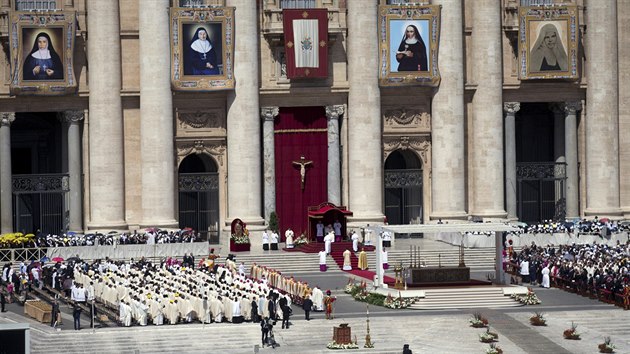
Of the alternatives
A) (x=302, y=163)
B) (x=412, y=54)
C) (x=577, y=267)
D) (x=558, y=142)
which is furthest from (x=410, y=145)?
(x=577, y=267)

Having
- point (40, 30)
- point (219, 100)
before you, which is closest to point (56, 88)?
point (40, 30)

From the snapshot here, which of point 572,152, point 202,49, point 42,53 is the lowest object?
point 572,152

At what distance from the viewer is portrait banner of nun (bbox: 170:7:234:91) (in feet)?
365

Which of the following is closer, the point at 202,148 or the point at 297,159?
the point at 202,148

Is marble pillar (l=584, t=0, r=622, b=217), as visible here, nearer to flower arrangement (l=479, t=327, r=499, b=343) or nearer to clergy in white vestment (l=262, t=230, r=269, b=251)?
clergy in white vestment (l=262, t=230, r=269, b=251)

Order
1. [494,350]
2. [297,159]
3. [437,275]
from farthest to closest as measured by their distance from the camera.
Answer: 1. [297,159]
2. [437,275]
3. [494,350]

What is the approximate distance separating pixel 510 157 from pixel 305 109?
14817 millimetres

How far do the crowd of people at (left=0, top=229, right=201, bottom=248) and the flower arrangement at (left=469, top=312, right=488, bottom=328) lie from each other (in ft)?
91.3

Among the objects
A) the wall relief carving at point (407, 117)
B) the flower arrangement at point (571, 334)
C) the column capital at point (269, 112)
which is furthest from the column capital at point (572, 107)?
the flower arrangement at point (571, 334)

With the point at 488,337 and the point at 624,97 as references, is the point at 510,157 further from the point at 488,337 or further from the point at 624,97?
the point at 488,337

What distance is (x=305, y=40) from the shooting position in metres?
112

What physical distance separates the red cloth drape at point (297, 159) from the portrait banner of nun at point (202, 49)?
5881 mm

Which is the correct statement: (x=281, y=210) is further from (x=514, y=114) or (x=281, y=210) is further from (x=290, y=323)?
(x=290, y=323)

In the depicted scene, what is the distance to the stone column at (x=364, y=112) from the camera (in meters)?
114
